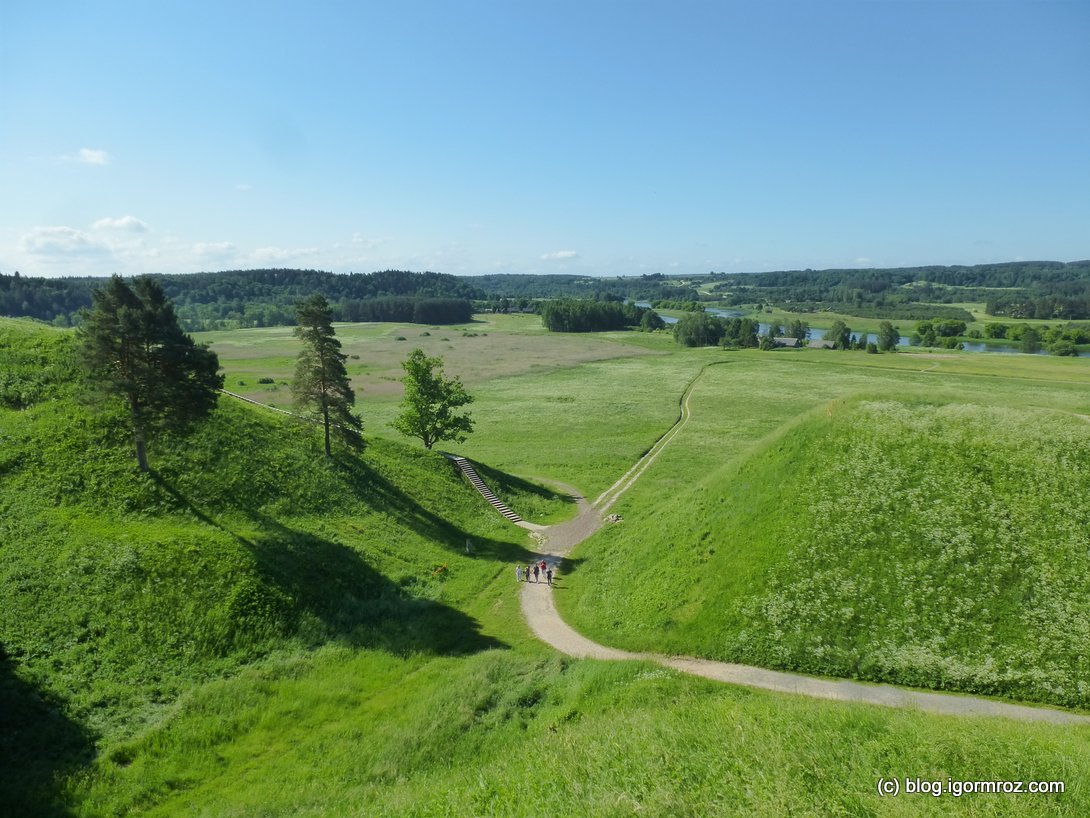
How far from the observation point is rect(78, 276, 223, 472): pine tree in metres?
30.8

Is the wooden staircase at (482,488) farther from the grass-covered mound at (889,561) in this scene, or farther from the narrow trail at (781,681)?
the narrow trail at (781,681)

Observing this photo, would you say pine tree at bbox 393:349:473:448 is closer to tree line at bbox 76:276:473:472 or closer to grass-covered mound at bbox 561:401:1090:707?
tree line at bbox 76:276:473:472

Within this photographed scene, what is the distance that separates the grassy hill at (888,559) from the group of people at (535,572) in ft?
6.78

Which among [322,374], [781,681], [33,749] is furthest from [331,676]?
[322,374]

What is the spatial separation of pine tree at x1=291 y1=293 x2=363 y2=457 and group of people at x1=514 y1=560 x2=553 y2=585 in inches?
697

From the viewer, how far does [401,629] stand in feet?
92.6

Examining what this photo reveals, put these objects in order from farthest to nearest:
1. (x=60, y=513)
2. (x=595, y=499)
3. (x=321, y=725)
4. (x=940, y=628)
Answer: (x=595, y=499) → (x=60, y=513) → (x=940, y=628) → (x=321, y=725)

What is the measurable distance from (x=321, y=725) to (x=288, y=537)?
14300 millimetres

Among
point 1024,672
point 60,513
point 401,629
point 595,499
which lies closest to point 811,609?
point 1024,672

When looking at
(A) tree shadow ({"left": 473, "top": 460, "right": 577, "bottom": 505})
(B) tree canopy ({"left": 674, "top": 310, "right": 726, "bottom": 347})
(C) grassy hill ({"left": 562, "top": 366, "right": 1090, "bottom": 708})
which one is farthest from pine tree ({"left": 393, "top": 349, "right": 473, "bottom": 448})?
(B) tree canopy ({"left": 674, "top": 310, "right": 726, "bottom": 347})

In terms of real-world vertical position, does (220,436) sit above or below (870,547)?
above

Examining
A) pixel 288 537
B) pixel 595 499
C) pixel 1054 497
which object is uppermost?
pixel 1054 497

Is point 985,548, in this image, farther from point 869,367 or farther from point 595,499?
point 869,367

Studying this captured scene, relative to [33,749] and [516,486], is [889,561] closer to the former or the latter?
[516,486]
